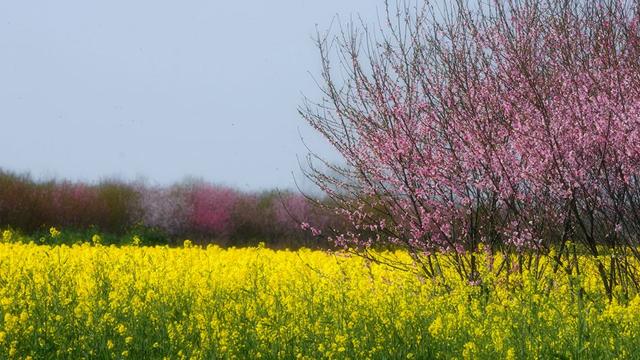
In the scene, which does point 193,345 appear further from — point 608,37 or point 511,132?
point 608,37

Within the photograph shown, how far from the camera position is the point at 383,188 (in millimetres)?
8633

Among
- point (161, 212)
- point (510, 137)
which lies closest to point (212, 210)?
point (161, 212)

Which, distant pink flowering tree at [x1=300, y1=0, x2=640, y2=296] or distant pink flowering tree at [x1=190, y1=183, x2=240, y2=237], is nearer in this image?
distant pink flowering tree at [x1=300, y1=0, x2=640, y2=296]

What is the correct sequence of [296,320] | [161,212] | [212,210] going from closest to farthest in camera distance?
[296,320]
[161,212]
[212,210]

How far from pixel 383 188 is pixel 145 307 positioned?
264 centimetres

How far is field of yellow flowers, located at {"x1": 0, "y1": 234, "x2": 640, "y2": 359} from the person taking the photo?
19.4 feet

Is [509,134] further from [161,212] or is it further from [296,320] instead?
[161,212]

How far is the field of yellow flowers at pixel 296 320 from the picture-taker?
591 cm

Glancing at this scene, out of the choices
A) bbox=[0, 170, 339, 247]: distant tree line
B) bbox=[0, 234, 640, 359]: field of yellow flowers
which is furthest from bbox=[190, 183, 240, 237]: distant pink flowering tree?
bbox=[0, 234, 640, 359]: field of yellow flowers

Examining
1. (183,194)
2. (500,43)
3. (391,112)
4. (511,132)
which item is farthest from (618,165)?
(183,194)

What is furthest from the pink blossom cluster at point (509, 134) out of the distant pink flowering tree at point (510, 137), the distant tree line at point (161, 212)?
the distant tree line at point (161, 212)

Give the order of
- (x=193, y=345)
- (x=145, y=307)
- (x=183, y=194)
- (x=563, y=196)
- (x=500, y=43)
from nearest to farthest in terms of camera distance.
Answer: (x=193, y=345) < (x=145, y=307) < (x=563, y=196) < (x=500, y=43) < (x=183, y=194)

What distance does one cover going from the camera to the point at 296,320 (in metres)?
6.78

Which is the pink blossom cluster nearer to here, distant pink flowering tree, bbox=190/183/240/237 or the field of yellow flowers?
the field of yellow flowers
